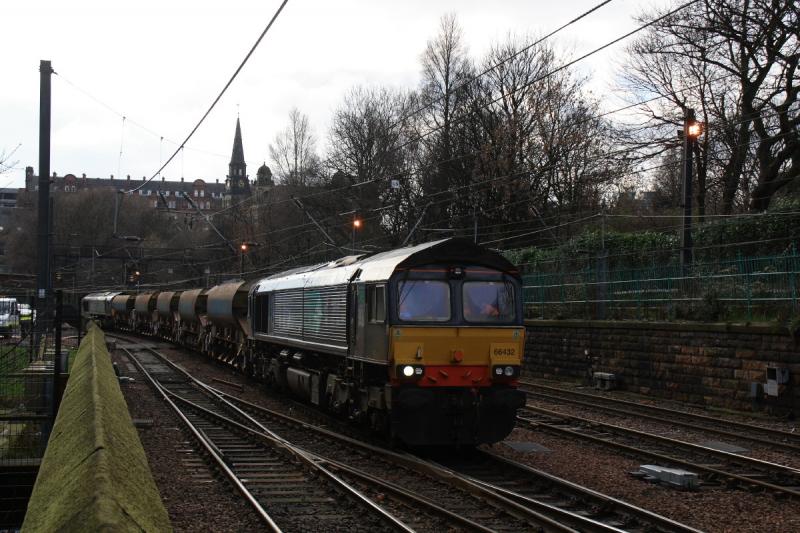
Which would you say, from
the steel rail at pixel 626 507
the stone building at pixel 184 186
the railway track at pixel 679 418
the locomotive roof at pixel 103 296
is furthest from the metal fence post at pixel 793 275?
the stone building at pixel 184 186

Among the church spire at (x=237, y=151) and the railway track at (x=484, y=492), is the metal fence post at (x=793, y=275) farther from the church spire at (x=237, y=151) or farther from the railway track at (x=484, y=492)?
the church spire at (x=237, y=151)

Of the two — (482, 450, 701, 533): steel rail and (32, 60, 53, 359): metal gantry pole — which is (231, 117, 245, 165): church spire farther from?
(482, 450, 701, 533): steel rail

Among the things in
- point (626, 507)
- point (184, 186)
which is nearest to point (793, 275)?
point (626, 507)

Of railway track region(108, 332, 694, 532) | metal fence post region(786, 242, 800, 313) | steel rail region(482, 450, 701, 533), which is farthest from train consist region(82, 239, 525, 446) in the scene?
metal fence post region(786, 242, 800, 313)

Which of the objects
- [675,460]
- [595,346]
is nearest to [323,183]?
[595,346]

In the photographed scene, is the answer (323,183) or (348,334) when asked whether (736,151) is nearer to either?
(348,334)

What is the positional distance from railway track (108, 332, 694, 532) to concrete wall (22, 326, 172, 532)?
3.40 metres

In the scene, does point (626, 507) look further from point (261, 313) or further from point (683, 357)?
point (261, 313)

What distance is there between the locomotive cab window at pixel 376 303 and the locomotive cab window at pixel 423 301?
30 cm

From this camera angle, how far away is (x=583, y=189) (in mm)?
36031

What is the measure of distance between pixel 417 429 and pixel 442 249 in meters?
2.68

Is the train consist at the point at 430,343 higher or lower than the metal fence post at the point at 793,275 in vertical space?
lower

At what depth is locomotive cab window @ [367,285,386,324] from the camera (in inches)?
468

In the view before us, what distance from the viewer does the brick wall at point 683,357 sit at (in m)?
15.9
